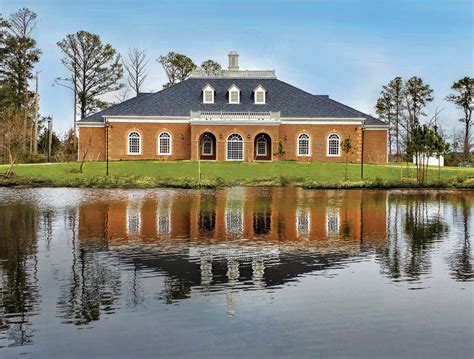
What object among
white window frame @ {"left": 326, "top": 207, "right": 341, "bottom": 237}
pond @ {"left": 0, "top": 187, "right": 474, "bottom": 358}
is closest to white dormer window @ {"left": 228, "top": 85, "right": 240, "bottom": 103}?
white window frame @ {"left": 326, "top": 207, "right": 341, "bottom": 237}

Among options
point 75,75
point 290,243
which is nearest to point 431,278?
point 290,243

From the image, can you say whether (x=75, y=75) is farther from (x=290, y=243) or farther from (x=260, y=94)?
(x=290, y=243)

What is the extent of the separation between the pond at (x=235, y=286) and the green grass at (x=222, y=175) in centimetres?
1533

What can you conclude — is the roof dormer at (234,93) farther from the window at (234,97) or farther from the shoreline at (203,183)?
the shoreline at (203,183)

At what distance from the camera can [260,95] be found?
5244 centimetres

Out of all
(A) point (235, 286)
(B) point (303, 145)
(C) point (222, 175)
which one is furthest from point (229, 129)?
(A) point (235, 286)

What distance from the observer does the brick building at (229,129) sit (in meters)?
49.6

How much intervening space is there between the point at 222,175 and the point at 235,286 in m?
29.7

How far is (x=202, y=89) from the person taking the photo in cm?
5269

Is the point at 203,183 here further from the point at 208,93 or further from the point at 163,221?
the point at 208,93

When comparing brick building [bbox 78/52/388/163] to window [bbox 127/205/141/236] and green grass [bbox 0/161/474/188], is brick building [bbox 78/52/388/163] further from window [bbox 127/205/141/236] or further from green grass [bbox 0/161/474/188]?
window [bbox 127/205/141/236]

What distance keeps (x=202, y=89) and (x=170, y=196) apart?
26167 millimetres

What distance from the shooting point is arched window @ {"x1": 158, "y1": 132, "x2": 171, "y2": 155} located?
50.7 meters

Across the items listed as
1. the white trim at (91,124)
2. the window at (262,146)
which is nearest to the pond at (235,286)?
the white trim at (91,124)
